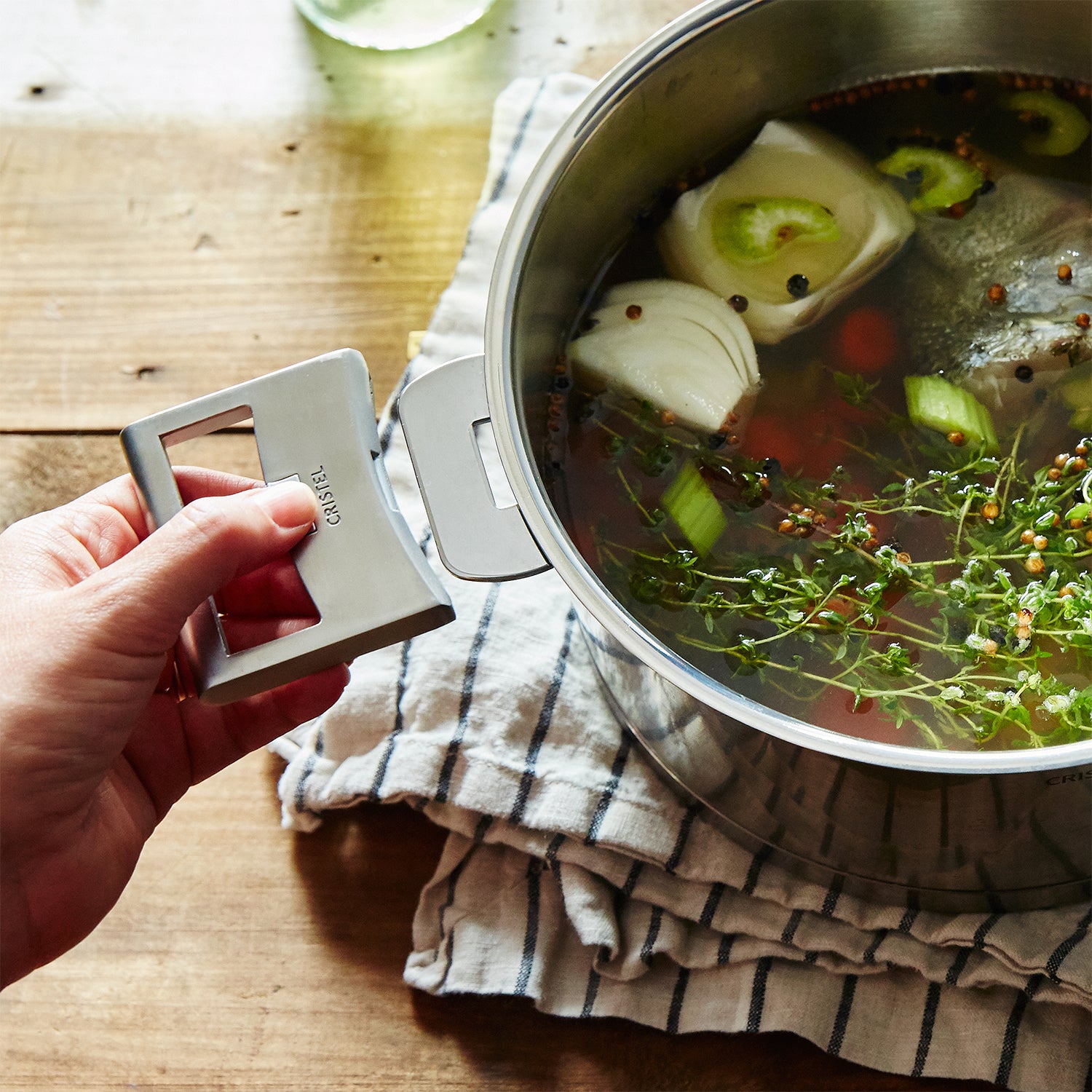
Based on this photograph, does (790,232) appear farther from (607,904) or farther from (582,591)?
(607,904)

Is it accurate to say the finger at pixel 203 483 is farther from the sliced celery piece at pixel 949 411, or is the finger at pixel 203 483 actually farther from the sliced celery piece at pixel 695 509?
the sliced celery piece at pixel 949 411

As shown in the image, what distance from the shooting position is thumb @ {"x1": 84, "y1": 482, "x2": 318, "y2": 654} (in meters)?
0.65

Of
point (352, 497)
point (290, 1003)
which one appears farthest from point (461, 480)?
point (290, 1003)

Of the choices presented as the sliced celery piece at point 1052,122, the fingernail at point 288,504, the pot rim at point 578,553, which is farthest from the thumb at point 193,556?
the sliced celery piece at point 1052,122

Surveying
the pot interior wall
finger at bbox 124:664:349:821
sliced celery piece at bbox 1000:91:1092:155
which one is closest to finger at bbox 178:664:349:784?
finger at bbox 124:664:349:821

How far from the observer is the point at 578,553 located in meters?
0.67

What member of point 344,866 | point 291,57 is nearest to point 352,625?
point 344,866

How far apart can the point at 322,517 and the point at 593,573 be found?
18 cm

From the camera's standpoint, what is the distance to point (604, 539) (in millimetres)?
852

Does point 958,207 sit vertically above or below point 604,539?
above

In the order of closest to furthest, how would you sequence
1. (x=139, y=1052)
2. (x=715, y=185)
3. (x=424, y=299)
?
(x=139, y=1052), (x=715, y=185), (x=424, y=299)

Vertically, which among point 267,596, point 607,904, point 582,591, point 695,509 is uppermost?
point 582,591

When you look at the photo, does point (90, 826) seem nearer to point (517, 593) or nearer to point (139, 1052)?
point (139, 1052)

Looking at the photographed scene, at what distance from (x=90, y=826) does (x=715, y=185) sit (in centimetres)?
74
